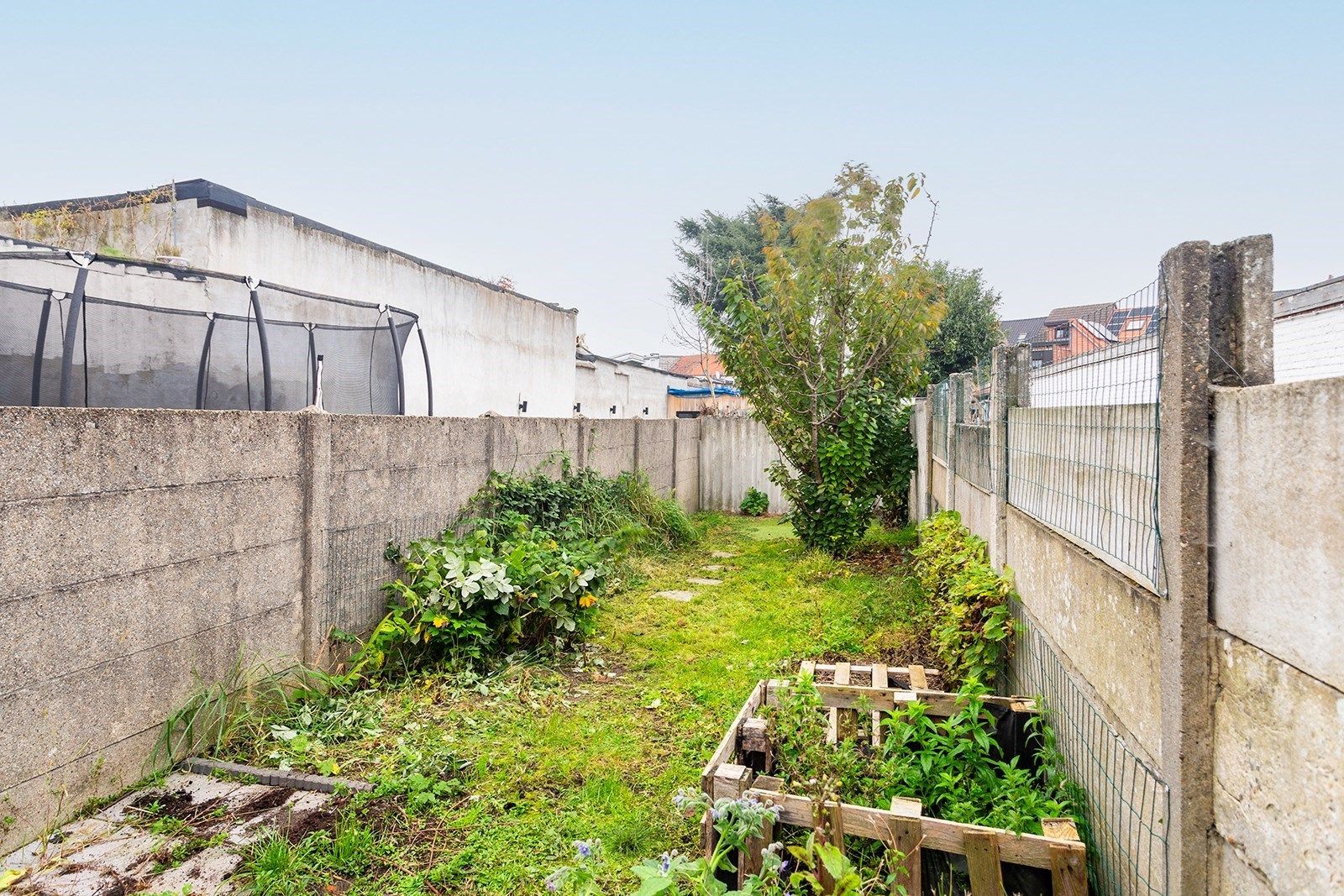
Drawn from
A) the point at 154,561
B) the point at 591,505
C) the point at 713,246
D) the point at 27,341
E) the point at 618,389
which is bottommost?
the point at 591,505

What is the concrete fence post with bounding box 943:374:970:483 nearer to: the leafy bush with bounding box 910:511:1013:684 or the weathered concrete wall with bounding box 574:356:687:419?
the leafy bush with bounding box 910:511:1013:684

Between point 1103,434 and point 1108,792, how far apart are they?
3.28 ft

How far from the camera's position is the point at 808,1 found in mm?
8922

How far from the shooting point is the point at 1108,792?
1.96 meters

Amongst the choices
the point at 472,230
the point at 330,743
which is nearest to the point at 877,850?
the point at 330,743

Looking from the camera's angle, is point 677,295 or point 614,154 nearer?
point 614,154

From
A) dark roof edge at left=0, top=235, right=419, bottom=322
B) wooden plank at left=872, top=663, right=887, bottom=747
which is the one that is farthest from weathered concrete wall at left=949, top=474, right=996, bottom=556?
dark roof edge at left=0, top=235, right=419, bottom=322

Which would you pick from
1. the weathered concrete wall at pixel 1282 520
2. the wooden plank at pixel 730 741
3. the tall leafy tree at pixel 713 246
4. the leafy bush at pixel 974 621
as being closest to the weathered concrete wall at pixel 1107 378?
the weathered concrete wall at pixel 1282 520

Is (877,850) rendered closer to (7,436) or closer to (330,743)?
(330,743)

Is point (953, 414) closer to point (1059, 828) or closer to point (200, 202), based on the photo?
point (1059, 828)

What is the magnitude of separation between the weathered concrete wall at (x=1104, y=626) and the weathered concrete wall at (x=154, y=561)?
10.8 ft

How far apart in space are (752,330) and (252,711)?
5.80 metres

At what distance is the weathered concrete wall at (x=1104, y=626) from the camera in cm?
167

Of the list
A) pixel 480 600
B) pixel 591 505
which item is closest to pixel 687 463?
pixel 591 505
